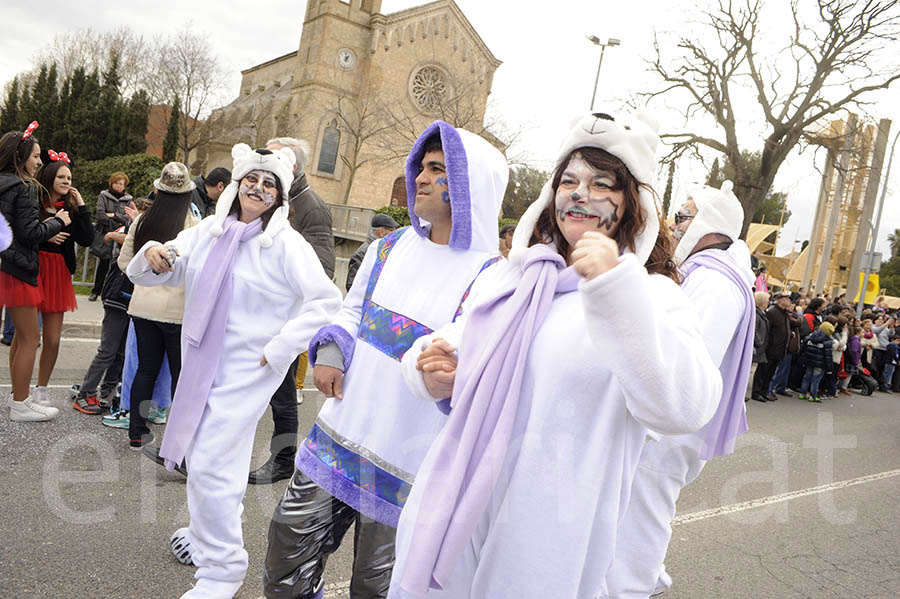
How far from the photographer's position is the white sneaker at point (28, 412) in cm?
528

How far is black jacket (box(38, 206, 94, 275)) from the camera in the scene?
5.61 m

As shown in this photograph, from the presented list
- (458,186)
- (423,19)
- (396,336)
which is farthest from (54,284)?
(423,19)

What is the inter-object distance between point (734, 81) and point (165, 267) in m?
20.6

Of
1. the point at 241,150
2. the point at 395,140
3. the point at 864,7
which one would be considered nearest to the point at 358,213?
the point at 395,140

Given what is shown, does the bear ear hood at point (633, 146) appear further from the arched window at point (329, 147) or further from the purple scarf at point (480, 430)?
the arched window at point (329, 147)

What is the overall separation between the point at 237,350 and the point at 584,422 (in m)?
2.20

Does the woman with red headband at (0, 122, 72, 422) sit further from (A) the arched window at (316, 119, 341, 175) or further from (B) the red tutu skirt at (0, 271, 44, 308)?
(A) the arched window at (316, 119, 341, 175)

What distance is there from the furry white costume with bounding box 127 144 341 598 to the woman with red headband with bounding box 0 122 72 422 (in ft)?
6.83

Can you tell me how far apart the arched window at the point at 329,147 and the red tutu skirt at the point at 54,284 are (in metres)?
32.9

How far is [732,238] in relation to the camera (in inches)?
157

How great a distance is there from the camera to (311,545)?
259 cm

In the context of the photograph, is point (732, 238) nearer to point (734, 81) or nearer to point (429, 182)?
point (429, 182)

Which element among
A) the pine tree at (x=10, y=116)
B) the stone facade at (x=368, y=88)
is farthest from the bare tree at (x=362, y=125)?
the pine tree at (x=10, y=116)

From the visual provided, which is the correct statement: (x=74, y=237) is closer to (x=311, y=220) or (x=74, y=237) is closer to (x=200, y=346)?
(x=311, y=220)
